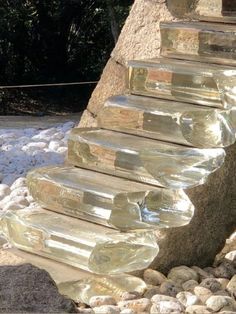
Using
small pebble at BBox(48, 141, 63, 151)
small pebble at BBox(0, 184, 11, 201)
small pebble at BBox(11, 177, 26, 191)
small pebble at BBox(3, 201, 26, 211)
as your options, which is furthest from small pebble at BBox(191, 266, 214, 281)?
small pebble at BBox(48, 141, 63, 151)

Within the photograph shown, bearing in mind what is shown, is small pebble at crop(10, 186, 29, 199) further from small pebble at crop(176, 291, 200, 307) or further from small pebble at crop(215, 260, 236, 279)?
small pebble at crop(176, 291, 200, 307)

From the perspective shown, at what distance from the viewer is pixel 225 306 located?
138 inches

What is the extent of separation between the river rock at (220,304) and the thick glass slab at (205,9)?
1387 millimetres

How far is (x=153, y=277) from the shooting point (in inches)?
152

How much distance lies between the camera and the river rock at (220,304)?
3.50 metres

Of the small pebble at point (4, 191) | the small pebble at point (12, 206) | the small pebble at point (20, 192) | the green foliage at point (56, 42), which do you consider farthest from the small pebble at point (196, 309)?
the green foliage at point (56, 42)

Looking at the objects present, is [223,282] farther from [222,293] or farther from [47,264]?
[47,264]

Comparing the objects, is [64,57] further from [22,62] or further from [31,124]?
[31,124]

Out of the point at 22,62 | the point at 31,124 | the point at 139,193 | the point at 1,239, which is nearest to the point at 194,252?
the point at 139,193

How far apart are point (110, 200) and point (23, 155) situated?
9.33ft

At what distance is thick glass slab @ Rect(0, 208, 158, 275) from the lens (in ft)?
11.9

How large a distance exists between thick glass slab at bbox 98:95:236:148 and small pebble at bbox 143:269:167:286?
55cm

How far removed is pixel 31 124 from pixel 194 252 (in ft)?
15.5

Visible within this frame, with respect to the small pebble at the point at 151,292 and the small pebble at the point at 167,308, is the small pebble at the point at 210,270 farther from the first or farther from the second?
the small pebble at the point at 167,308
